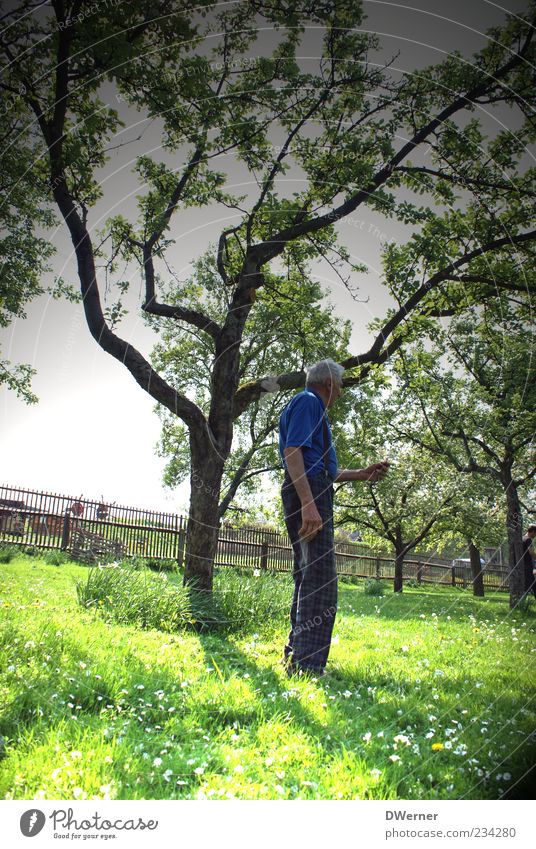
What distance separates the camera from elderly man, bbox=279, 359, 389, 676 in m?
3.07

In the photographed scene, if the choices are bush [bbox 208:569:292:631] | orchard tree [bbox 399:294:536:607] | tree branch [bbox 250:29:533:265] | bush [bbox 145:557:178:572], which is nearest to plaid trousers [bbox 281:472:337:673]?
orchard tree [bbox 399:294:536:607]

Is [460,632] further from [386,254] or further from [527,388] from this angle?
[386,254]

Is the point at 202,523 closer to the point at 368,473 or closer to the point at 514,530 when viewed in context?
the point at 368,473

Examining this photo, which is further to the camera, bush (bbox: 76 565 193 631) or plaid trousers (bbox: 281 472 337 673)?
bush (bbox: 76 565 193 631)

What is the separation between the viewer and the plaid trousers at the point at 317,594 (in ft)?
10.1

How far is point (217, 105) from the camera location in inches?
151

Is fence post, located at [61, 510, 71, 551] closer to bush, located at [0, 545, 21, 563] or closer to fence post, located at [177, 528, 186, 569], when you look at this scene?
bush, located at [0, 545, 21, 563]

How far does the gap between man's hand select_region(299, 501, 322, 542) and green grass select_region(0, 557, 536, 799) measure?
927mm

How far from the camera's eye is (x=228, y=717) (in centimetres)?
221

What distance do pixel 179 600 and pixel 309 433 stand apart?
92.7 inches

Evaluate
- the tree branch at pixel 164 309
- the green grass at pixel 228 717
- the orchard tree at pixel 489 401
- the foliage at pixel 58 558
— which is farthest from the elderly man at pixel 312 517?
the tree branch at pixel 164 309

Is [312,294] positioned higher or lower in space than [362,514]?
higher

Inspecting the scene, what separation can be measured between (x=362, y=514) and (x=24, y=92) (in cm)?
1353
